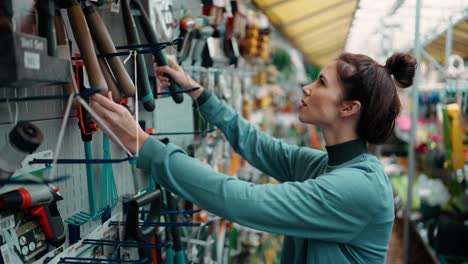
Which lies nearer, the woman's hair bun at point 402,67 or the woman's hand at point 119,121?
the woman's hand at point 119,121

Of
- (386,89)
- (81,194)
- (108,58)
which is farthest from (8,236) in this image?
(386,89)

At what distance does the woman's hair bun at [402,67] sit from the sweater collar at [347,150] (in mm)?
237

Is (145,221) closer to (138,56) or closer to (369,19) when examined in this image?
(138,56)

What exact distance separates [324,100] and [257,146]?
0.45m

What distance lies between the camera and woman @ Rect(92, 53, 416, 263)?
98cm

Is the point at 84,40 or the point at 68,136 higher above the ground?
the point at 84,40

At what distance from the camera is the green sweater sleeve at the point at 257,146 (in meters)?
1.66

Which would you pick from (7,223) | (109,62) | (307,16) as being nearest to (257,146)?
(109,62)

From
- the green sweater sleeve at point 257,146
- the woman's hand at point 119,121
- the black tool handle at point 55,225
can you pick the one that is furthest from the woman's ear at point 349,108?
the black tool handle at point 55,225

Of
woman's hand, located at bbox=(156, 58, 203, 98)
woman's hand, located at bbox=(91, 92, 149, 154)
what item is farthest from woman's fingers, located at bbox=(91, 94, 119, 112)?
woman's hand, located at bbox=(156, 58, 203, 98)

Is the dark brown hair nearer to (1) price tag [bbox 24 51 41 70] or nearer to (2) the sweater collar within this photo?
(2) the sweater collar

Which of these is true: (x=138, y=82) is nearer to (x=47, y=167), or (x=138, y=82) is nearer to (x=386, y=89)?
(x=47, y=167)

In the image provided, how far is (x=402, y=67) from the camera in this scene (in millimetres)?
1383

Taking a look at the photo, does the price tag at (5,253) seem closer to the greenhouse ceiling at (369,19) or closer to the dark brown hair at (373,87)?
the dark brown hair at (373,87)
